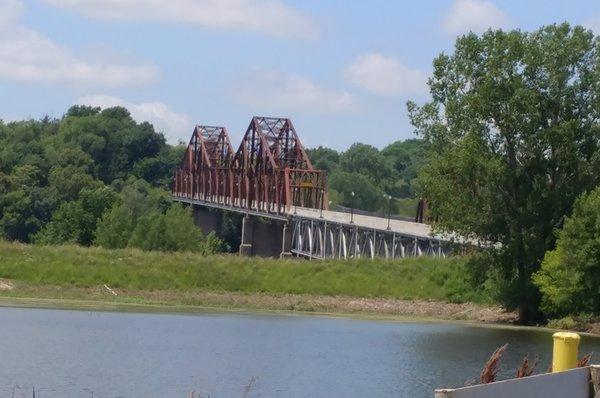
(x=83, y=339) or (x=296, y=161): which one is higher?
(x=296, y=161)

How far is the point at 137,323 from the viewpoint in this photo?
165ft

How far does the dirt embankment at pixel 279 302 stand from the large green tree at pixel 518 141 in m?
5.07

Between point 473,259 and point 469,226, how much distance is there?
3.12 m

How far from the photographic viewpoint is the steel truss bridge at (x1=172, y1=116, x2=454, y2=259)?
307 feet

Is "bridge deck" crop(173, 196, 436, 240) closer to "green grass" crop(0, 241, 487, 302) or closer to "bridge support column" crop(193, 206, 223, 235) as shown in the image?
"green grass" crop(0, 241, 487, 302)

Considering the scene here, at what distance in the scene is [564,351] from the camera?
15.1 m

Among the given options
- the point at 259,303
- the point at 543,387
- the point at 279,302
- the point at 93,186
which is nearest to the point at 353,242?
the point at 279,302

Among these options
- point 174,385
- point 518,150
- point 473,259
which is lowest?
point 174,385

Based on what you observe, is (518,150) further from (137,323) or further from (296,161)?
(296,161)

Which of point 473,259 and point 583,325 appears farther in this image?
point 473,259

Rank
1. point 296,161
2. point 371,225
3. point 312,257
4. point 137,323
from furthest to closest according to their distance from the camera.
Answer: point 296,161, point 312,257, point 371,225, point 137,323

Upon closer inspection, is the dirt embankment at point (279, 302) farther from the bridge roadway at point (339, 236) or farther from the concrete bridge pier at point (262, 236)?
the concrete bridge pier at point (262, 236)

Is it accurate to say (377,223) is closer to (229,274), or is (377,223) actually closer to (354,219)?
(354,219)

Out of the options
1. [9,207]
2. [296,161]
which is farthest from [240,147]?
[9,207]
